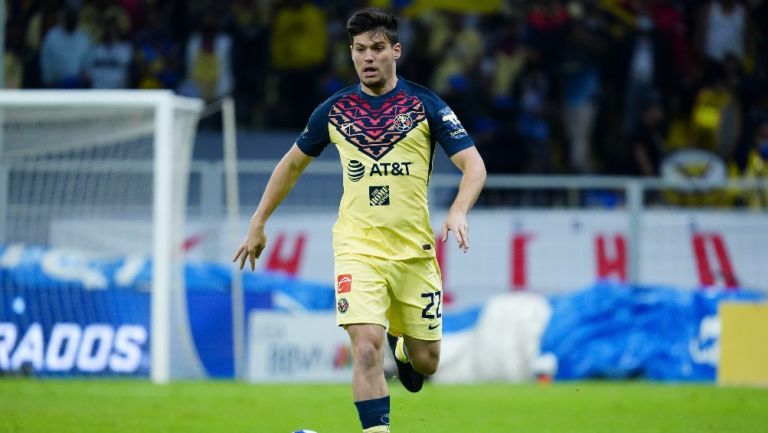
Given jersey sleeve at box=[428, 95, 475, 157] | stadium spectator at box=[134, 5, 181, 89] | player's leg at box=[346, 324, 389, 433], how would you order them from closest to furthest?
player's leg at box=[346, 324, 389, 433]
jersey sleeve at box=[428, 95, 475, 157]
stadium spectator at box=[134, 5, 181, 89]

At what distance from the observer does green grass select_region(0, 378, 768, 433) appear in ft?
31.9

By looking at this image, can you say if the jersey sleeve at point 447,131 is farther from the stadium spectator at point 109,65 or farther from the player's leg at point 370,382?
the stadium spectator at point 109,65

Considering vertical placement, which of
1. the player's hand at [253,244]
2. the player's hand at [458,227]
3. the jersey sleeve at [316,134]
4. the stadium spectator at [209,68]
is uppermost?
the stadium spectator at [209,68]

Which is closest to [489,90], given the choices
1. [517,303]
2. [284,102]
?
[284,102]

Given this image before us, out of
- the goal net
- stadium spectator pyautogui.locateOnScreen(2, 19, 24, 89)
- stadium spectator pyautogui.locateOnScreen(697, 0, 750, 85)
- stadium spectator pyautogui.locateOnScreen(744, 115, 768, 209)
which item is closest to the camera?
the goal net

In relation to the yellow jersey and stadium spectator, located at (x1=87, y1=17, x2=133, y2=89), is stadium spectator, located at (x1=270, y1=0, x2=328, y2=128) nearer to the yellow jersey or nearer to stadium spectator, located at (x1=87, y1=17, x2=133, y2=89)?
stadium spectator, located at (x1=87, y1=17, x2=133, y2=89)

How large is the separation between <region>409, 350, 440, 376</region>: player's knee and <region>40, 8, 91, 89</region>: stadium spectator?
38.1ft

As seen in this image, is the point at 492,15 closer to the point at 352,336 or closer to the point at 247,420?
the point at 247,420

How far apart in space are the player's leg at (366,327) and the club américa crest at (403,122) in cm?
72

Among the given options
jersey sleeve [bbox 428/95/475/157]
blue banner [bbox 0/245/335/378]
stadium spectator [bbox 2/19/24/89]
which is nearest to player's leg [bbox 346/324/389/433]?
jersey sleeve [bbox 428/95/475/157]

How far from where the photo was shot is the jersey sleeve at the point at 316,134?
26.2 ft

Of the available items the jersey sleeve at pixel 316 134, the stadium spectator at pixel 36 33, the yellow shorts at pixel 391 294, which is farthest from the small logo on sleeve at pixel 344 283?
the stadium spectator at pixel 36 33

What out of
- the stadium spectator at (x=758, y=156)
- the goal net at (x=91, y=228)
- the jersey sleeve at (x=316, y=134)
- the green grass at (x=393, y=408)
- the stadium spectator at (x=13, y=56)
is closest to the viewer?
the jersey sleeve at (x=316, y=134)

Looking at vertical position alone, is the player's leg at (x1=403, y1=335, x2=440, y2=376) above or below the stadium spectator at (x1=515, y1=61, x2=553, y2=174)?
below
